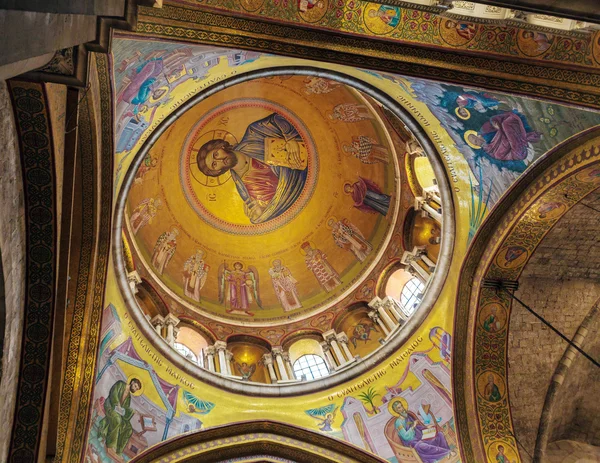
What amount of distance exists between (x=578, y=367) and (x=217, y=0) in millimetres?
10898

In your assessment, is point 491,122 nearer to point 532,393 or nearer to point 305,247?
point 532,393

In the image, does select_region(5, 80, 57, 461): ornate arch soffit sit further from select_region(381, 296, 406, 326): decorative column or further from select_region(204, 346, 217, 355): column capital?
select_region(381, 296, 406, 326): decorative column

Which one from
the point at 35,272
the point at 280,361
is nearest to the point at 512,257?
the point at 280,361

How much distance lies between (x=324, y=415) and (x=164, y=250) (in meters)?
6.67

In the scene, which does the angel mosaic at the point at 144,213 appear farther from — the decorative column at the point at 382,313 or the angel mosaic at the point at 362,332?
the decorative column at the point at 382,313

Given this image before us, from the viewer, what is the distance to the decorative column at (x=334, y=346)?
1484cm

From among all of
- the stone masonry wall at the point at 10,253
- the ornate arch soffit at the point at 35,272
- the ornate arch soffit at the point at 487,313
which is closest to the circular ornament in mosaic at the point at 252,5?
the ornate arch soffit at the point at 35,272

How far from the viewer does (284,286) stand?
1752 centimetres

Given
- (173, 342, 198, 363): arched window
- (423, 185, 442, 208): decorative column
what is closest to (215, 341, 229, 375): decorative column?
(173, 342, 198, 363): arched window

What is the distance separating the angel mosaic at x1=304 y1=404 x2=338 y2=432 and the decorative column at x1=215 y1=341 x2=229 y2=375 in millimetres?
2476

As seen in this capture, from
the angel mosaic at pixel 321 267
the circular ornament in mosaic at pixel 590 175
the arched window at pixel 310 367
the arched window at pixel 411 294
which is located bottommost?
the arched window at pixel 310 367

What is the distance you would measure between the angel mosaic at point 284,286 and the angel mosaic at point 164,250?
3.15 m

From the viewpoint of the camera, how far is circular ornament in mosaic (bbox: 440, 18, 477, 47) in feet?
27.2

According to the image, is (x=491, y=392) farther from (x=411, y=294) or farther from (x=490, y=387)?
(x=411, y=294)
